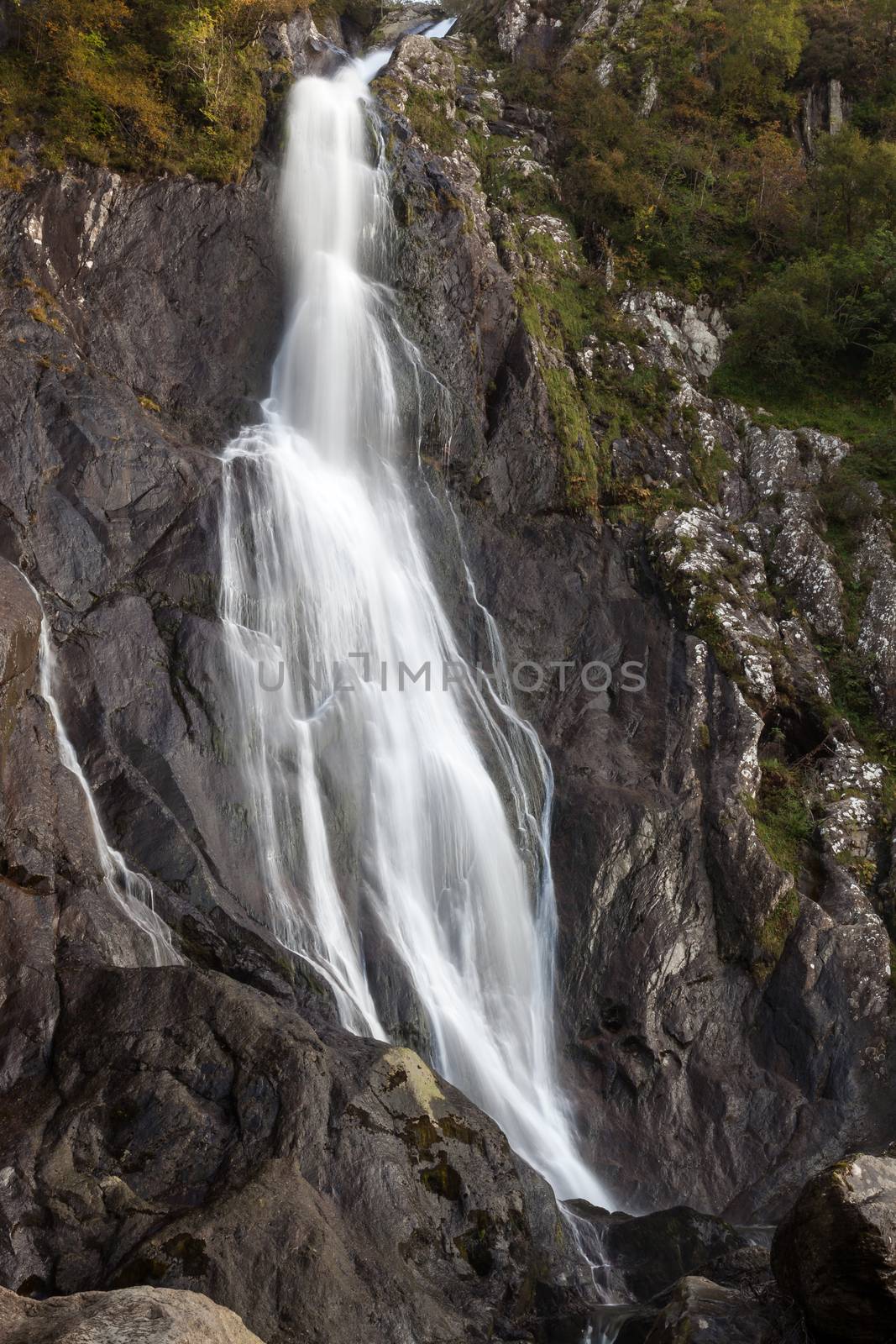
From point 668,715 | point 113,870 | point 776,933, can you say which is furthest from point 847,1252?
point 668,715

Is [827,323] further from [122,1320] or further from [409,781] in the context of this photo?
[122,1320]

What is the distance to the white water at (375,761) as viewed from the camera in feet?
39.4

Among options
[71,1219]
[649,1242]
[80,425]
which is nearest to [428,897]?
[649,1242]

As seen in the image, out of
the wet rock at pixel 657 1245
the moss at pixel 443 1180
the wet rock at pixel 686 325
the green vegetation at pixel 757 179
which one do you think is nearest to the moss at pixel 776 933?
the wet rock at pixel 657 1245

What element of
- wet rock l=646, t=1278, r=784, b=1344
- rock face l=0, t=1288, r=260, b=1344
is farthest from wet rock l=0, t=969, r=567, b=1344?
rock face l=0, t=1288, r=260, b=1344

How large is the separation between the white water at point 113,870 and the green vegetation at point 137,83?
862 cm

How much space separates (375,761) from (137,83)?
12992 millimetres

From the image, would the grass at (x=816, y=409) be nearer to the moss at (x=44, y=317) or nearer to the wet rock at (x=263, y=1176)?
the moss at (x=44, y=317)

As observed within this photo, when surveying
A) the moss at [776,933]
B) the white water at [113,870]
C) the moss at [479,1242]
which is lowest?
the moss at [479,1242]

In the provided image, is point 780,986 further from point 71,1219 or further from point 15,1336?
point 15,1336

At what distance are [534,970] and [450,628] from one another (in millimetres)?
5549

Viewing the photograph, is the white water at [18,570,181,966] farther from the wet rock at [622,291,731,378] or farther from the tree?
the tree

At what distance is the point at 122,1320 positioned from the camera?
14.2 feet

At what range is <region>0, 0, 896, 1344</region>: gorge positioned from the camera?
7.47 meters
